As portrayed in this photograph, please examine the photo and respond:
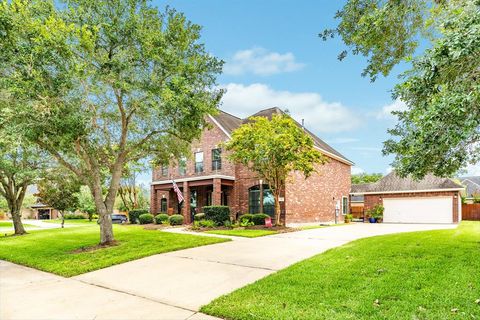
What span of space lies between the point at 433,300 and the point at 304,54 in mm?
12764

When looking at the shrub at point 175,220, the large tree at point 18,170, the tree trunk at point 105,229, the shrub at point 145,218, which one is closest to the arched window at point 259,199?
the shrub at point 175,220

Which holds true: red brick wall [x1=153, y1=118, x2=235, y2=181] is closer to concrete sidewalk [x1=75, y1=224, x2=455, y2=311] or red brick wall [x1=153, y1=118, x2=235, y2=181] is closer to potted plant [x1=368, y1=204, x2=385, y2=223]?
concrete sidewalk [x1=75, y1=224, x2=455, y2=311]

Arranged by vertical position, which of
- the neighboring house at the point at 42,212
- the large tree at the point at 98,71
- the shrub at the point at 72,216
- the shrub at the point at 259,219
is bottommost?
the neighboring house at the point at 42,212

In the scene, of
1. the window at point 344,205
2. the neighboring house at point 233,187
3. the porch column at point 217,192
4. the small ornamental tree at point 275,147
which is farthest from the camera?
the window at point 344,205

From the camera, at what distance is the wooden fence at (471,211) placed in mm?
26737

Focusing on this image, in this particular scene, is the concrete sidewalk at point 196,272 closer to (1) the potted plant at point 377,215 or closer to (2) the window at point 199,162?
(2) the window at point 199,162

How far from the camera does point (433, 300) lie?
461 centimetres

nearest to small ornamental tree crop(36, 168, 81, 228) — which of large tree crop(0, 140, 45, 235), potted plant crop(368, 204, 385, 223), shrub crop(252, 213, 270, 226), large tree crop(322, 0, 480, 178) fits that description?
large tree crop(0, 140, 45, 235)

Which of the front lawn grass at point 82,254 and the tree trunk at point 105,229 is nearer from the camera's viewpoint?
the front lawn grass at point 82,254

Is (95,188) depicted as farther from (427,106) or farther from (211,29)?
(427,106)

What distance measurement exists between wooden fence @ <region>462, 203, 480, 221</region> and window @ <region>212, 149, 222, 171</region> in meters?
21.2

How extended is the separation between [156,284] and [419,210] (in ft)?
83.9

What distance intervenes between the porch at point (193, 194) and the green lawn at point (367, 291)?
1491 cm

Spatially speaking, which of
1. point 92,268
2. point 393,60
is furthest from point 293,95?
point 92,268
